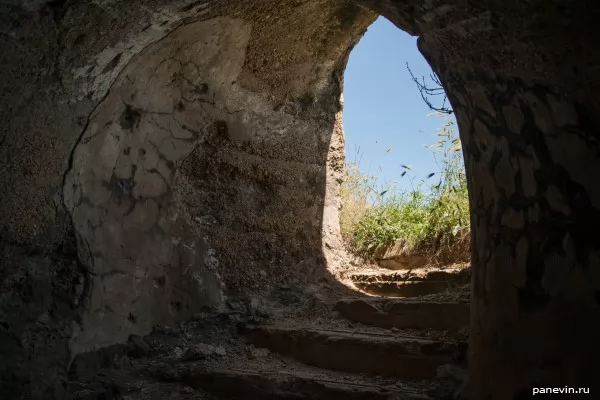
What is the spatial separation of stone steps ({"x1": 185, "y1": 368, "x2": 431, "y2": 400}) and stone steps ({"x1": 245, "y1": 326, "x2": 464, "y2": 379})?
10 cm

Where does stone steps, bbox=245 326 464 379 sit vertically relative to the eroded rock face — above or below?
below

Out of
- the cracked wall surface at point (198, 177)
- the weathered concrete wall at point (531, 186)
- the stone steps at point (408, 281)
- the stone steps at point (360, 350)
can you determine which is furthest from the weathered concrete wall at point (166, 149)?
the weathered concrete wall at point (531, 186)

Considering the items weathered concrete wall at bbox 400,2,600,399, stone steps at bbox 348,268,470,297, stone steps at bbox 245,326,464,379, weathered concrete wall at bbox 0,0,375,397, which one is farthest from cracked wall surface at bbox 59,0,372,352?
weathered concrete wall at bbox 400,2,600,399

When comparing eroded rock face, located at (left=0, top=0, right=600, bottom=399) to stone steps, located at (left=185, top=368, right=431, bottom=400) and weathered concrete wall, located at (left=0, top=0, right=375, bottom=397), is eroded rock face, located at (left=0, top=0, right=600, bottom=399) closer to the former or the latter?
weathered concrete wall, located at (left=0, top=0, right=375, bottom=397)

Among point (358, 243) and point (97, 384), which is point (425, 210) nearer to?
point (358, 243)

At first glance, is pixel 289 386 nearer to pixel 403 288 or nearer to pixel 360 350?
pixel 360 350

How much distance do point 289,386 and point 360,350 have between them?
355 mm

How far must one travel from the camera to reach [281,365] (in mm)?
2723

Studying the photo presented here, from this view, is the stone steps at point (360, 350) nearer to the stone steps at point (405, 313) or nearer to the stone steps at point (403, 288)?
the stone steps at point (405, 313)

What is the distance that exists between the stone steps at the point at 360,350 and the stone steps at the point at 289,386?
102 mm

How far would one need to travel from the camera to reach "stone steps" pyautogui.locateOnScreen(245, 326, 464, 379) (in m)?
2.38

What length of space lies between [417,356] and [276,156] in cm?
146

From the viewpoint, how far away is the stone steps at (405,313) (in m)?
2.59

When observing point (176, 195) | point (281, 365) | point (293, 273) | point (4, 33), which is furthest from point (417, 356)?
point (4, 33)
